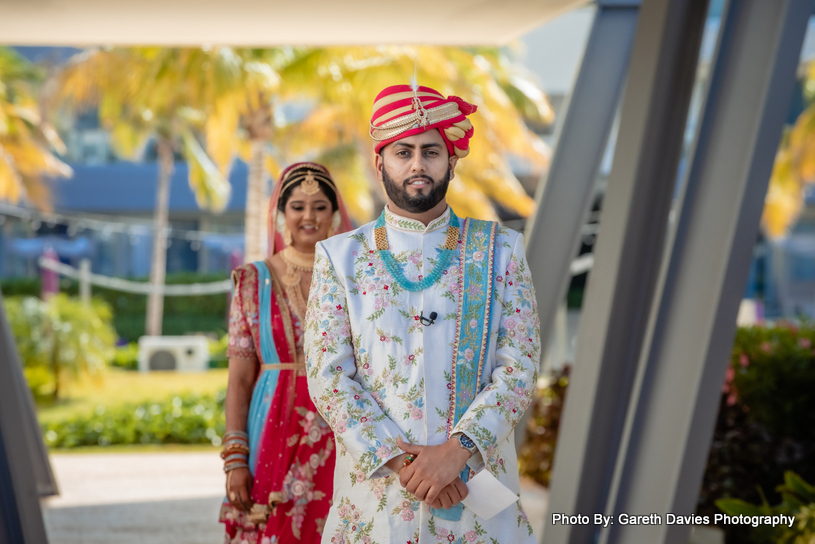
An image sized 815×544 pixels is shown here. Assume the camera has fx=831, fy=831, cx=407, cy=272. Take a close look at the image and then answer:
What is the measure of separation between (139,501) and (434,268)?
5.15 m

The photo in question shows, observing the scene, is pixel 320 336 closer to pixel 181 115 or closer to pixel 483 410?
pixel 483 410

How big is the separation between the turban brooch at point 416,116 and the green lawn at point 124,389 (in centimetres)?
990

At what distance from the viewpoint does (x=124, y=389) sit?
1268cm

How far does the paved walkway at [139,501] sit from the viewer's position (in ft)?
17.5

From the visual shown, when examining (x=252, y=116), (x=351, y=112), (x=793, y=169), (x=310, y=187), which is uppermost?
(x=793, y=169)

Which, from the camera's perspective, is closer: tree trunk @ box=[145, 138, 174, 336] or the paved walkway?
the paved walkway

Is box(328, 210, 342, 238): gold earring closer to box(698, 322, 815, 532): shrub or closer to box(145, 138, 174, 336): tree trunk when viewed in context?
box(698, 322, 815, 532): shrub

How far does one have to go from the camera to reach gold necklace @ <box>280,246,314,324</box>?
2.60 metres

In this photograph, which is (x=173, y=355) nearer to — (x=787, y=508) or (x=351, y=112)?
(x=351, y=112)

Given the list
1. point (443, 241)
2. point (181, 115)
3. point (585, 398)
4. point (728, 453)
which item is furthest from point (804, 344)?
point (181, 115)

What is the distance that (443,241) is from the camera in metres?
2.00

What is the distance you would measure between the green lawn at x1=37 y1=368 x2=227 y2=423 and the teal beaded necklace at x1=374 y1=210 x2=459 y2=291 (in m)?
9.77

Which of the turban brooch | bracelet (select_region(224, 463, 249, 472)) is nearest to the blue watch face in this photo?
the turban brooch

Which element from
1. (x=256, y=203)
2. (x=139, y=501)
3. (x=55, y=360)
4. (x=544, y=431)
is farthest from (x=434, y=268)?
(x=256, y=203)
